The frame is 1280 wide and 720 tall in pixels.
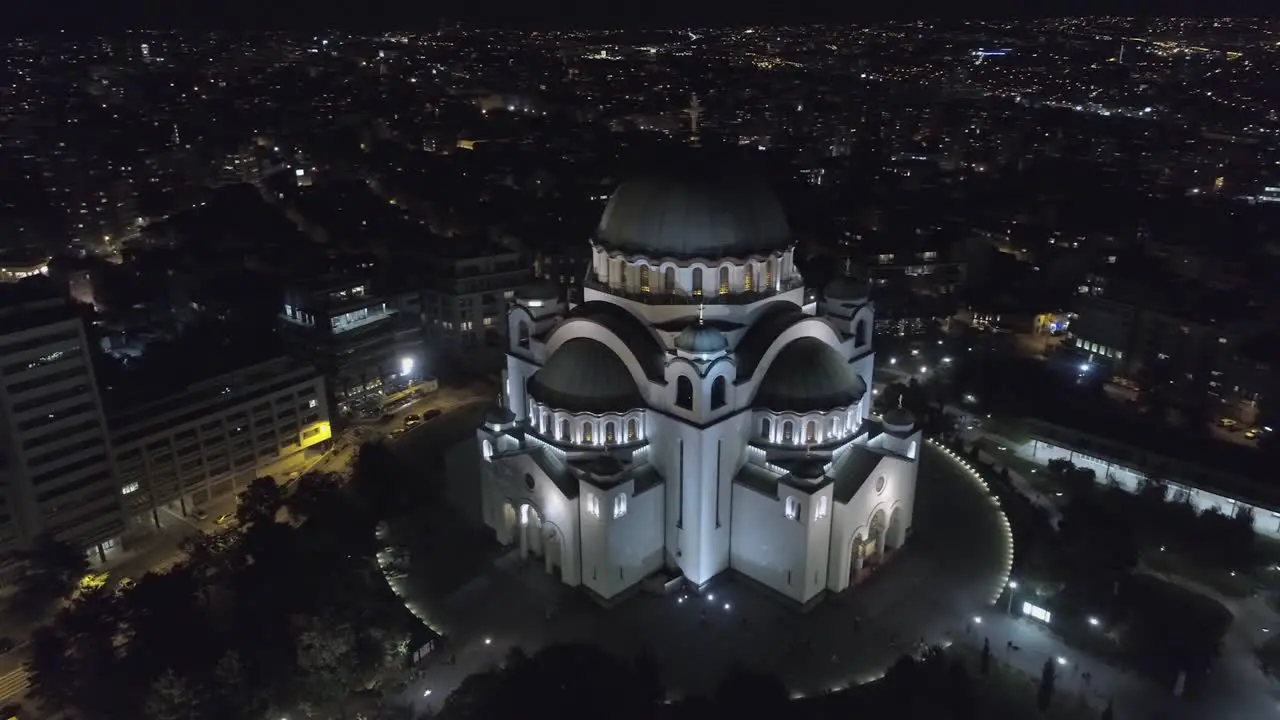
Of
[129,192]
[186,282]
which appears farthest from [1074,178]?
[129,192]

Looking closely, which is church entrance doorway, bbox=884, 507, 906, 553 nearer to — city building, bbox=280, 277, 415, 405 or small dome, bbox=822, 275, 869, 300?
small dome, bbox=822, 275, 869, 300

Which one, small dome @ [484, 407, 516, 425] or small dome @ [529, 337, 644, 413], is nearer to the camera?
small dome @ [529, 337, 644, 413]

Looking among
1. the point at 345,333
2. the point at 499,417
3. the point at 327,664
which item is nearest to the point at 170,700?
the point at 327,664

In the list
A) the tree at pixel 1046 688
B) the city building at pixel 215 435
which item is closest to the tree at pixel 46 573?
the city building at pixel 215 435

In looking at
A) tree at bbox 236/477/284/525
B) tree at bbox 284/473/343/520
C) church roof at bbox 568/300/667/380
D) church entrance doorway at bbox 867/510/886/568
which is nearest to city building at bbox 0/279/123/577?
tree at bbox 236/477/284/525

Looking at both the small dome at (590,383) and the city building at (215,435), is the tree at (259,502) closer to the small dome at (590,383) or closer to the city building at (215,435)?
the city building at (215,435)

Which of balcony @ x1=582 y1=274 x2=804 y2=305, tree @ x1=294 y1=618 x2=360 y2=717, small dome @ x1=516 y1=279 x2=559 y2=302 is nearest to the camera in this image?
tree @ x1=294 y1=618 x2=360 y2=717

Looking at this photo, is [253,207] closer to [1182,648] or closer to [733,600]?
[733,600]
